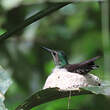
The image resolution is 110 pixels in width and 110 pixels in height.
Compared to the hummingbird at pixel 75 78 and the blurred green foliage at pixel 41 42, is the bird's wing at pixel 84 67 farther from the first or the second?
the blurred green foliage at pixel 41 42

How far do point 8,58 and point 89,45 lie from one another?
108 cm

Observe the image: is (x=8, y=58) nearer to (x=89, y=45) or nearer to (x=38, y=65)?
Answer: (x=38, y=65)

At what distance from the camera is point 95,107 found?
4.49 m

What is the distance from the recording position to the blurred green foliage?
4766 mm

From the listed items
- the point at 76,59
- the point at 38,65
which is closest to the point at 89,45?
the point at 76,59

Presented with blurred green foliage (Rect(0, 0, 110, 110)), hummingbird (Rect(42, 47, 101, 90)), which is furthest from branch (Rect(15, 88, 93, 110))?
blurred green foliage (Rect(0, 0, 110, 110))

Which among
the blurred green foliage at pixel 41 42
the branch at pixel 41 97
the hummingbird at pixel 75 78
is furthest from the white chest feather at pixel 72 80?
the blurred green foliage at pixel 41 42

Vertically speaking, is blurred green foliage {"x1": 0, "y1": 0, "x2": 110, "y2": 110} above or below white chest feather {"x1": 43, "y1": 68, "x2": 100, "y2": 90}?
below

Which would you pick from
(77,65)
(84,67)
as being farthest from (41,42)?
(84,67)

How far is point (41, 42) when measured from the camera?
5406 mm

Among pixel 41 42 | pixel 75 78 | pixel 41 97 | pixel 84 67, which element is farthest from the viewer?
pixel 41 42

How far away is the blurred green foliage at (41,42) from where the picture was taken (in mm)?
4766

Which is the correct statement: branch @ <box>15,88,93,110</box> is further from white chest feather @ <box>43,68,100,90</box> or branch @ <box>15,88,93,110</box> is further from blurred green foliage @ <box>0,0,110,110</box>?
blurred green foliage @ <box>0,0,110,110</box>

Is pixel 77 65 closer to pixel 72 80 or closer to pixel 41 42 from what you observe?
pixel 72 80
